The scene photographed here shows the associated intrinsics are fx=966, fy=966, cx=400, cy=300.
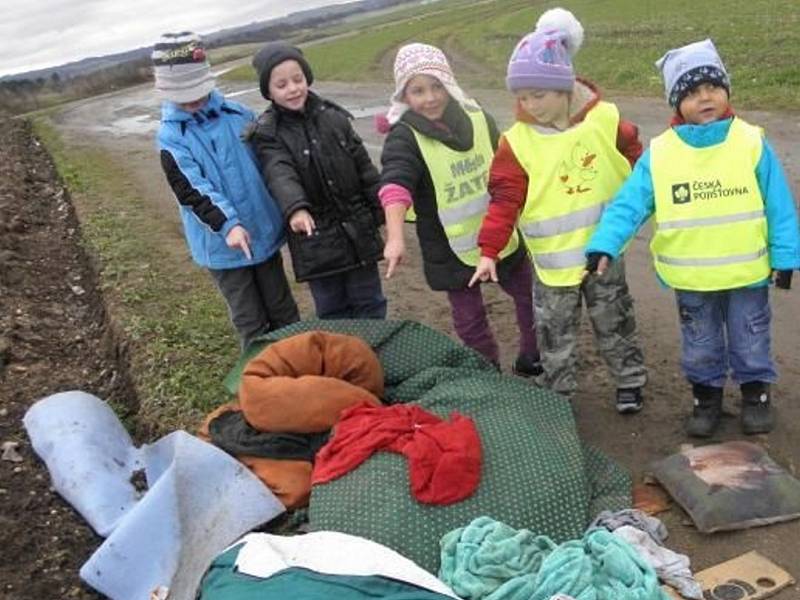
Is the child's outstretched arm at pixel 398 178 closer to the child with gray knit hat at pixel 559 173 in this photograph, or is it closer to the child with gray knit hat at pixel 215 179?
the child with gray knit hat at pixel 559 173

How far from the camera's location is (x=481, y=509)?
10.8ft

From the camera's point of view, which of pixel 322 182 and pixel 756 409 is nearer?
pixel 756 409

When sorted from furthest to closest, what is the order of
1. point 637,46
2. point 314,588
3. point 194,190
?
point 637,46, point 194,190, point 314,588

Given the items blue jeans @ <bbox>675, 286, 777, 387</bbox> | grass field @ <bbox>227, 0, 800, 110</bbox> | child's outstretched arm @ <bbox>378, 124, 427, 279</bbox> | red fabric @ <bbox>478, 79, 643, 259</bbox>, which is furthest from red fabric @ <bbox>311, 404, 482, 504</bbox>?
grass field @ <bbox>227, 0, 800, 110</bbox>

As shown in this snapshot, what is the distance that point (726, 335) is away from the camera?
3.94 meters

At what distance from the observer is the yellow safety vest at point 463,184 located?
4172mm

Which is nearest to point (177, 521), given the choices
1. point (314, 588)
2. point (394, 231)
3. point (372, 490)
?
point (372, 490)

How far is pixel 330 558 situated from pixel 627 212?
5.80 feet

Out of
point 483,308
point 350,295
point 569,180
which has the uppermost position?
point 569,180

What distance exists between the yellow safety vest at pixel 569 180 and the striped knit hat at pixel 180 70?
1395mm

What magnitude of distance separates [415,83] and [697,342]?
158 cm

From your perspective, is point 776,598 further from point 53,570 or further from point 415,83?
point 53,570

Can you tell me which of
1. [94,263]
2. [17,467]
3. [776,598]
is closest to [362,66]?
[94,263]

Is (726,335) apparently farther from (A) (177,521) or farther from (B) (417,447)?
(A) (177,521)
